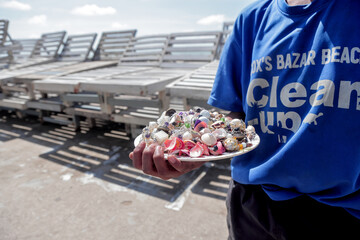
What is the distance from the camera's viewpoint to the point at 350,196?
0.71 meters

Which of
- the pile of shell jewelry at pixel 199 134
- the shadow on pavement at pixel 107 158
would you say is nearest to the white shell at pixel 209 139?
the pile of shell jewelry at pixel 199 134

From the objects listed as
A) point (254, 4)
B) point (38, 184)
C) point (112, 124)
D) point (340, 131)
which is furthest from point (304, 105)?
point (112, 124)

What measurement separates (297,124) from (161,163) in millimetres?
431

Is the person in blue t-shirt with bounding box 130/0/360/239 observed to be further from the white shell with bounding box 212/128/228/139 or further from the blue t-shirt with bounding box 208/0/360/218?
the white shell with bounding box 212/128/228/139

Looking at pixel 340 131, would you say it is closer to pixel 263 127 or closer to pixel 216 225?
pixel 263 127

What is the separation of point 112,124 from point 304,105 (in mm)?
3718

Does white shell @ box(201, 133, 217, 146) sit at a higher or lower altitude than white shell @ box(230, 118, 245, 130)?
lower

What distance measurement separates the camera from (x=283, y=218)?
81cm

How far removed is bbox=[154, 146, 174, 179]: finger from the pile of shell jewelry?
37 mm

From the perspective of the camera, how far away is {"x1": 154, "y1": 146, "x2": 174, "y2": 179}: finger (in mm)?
775

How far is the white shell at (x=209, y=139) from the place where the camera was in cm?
83

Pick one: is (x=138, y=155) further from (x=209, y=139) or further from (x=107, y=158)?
(x=107, y=158)

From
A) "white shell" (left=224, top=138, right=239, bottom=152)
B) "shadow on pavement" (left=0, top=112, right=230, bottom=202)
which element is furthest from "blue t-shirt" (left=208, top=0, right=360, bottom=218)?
"shadow on pavement" (left=0, top=112, right=230, bottom=202)

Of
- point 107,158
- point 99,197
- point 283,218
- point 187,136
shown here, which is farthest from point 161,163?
point 107,158
